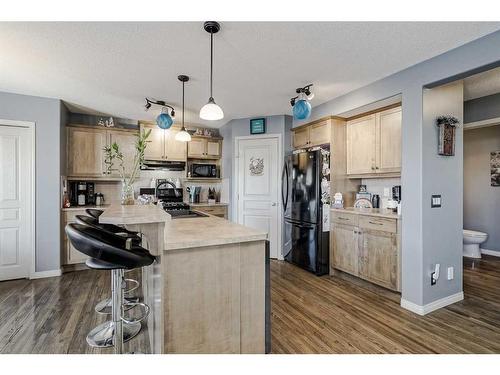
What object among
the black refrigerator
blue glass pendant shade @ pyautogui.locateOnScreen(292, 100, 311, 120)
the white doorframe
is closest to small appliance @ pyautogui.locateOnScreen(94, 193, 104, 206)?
the white doorframe

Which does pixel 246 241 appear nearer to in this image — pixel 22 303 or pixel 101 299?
pixel 101 299

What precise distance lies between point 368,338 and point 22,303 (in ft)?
11.2

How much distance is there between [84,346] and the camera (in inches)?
79.5

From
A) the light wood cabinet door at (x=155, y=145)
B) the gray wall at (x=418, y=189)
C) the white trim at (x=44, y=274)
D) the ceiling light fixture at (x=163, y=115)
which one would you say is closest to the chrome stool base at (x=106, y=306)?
the white trim at (x=44, y=274)

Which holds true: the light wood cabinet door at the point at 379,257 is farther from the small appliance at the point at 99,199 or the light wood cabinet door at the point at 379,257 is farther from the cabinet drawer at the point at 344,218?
the small appliance at the point at 99,199

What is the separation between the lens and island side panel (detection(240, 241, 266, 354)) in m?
1.66

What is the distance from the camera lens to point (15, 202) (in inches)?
137

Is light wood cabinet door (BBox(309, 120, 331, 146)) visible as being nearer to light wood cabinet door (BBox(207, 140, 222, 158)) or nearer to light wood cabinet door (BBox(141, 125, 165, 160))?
light wood cabinet door (BBox(207, 140, 222, 158))

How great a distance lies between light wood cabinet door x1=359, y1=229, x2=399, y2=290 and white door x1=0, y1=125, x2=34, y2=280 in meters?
4.33

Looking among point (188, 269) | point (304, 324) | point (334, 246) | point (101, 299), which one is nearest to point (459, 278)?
point (334, 246)

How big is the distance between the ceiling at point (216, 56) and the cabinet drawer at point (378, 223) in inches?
63.6

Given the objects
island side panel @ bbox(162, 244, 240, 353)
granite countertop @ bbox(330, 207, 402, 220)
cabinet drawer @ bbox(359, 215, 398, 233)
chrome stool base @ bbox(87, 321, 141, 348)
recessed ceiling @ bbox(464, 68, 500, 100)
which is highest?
recessed ceiling @ bbox(464, 68, 500, 100)

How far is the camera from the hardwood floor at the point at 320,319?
80.0 inches
